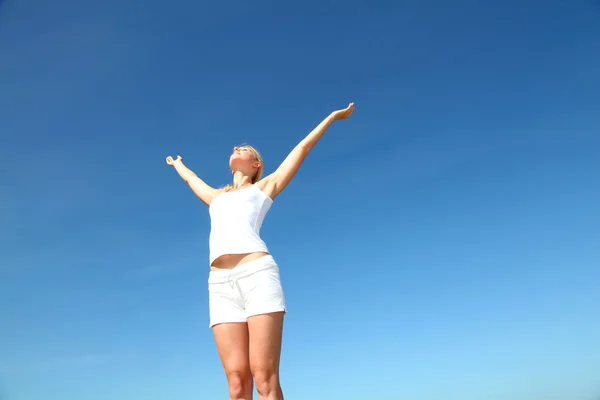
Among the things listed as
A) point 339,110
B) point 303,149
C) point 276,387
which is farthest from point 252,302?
point 339,110

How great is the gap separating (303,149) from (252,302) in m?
2.08

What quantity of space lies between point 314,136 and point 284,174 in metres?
0.69

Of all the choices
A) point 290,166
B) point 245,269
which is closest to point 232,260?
point 245,269

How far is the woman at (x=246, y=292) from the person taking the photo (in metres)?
5.10

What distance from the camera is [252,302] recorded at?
524 centimetres

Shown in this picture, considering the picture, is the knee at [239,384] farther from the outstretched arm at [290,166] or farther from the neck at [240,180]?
the neck at [240,180]

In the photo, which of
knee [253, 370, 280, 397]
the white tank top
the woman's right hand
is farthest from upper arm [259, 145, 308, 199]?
the woman's right hand

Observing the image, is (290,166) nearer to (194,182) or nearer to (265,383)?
(194,182)

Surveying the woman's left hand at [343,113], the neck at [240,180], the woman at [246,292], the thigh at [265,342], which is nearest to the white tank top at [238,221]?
the woman at [246,292]

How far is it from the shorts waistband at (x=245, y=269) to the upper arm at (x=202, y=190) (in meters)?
1.30

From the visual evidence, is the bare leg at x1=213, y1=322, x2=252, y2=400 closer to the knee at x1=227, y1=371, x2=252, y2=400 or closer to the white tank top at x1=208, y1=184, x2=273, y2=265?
the knee at x1=227, y1=371, x2=252, y2=400

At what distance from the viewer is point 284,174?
20.3 feet

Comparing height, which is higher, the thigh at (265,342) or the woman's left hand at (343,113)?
the woman's left hand at (343,113)

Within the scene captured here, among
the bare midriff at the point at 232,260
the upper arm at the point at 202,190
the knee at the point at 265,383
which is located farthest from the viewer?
the upper arm at the point at 202,190
